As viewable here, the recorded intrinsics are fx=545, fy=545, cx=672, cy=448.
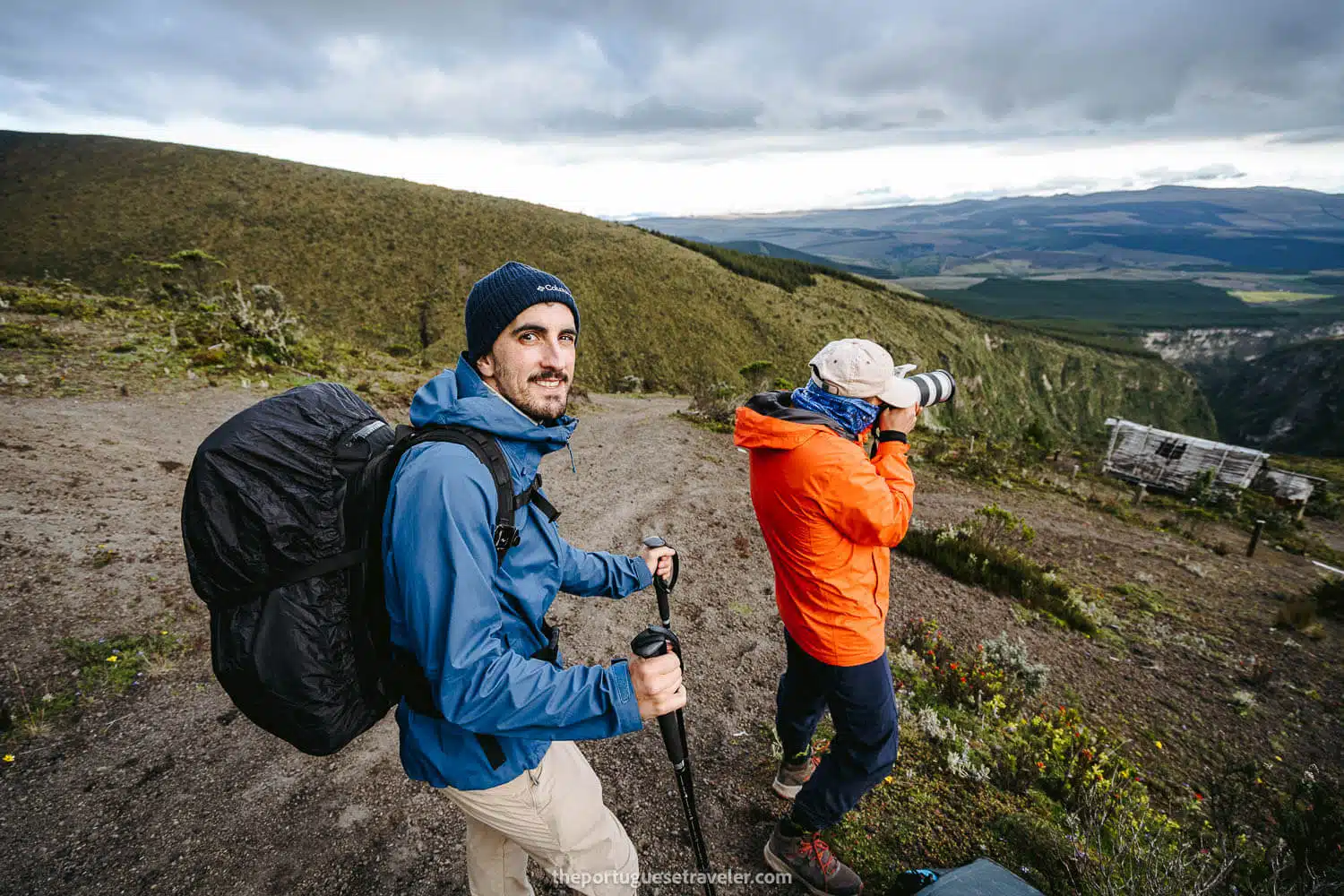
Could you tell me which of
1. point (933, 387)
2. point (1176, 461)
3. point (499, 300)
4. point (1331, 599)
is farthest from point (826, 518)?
point (1176, 461)

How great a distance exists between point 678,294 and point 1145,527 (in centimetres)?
4260

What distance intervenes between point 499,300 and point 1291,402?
121 m

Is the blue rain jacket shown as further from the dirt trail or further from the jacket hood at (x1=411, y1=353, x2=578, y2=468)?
the dirt trail

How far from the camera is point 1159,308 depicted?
168250 millimetres

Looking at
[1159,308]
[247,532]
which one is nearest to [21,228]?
[247,532]

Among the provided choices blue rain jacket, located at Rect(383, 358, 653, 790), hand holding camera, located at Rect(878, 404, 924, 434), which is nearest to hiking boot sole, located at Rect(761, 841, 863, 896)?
blue rain jacket, located at Rect(383, 358, 653, 790)

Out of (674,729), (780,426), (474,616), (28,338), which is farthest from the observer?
(28,338)

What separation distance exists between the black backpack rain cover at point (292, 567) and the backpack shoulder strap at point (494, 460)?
0.46 feet

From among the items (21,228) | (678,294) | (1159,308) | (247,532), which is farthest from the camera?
(1159,308)

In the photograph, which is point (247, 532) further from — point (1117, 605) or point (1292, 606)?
point (1292, 606)

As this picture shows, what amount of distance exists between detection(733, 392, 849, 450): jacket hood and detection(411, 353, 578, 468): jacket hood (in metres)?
0.95

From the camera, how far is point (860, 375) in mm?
2715

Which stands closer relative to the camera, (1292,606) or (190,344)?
(1292,606)

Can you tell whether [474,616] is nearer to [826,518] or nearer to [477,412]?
[477,412]
